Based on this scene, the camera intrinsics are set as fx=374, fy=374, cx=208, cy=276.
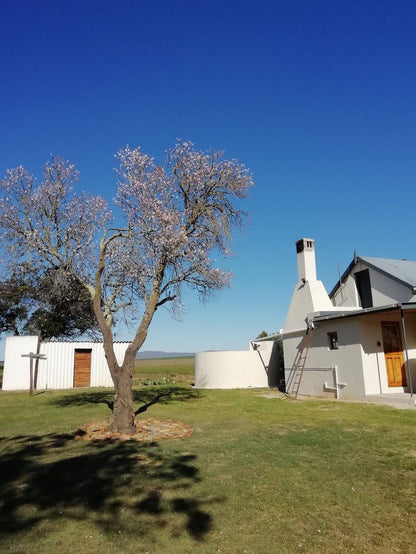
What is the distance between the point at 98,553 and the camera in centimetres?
347

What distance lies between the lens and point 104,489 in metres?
5.02

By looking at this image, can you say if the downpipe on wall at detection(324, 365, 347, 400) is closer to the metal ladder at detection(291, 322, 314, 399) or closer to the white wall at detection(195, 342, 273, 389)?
the metal ladder at detection(291, 322, 314, 399)

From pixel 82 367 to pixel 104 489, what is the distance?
19.9m

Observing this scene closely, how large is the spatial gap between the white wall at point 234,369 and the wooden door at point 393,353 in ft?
32.7

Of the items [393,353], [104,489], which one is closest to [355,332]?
[393,353]

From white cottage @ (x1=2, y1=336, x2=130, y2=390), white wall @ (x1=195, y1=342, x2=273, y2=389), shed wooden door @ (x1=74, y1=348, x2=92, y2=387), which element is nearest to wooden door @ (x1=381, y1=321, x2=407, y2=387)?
white wall @ (x1=195, y1=342, x2=273, y2=389)

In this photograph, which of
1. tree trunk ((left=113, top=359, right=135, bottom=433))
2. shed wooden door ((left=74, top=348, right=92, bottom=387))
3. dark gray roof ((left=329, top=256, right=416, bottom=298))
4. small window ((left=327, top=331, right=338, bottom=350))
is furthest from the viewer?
shed wooden door ((left=74, top=348, right=92, bottom=387))

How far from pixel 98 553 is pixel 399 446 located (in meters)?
6.10

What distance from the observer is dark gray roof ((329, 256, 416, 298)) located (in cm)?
1595

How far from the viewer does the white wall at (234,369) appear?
2291 cm

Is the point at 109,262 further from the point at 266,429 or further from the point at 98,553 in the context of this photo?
the point at 98,553

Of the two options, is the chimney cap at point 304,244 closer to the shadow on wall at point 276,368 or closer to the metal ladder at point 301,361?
the metal ladder at point 301,361

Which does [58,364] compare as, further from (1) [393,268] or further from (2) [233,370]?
(1) [393,268]

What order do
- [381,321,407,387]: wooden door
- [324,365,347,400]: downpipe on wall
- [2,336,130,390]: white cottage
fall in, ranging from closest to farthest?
[381,321,407,387]: wooden door → [324,365,347,400]: downpipe on wall → [2,336,130,390]: white cottage
